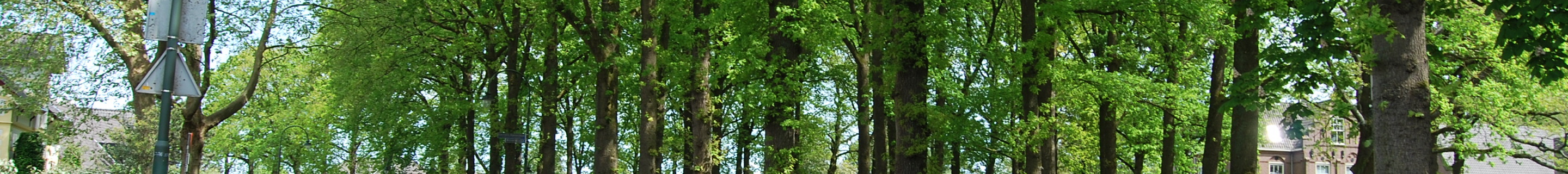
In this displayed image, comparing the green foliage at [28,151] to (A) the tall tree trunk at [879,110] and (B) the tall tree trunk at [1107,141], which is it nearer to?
(A) the tall tree trunk at [879,110]

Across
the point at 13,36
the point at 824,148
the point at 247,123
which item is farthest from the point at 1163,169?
the point at 247,123

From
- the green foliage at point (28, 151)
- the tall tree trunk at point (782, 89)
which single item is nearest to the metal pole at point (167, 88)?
the tall tree trunk at point (782, 89)

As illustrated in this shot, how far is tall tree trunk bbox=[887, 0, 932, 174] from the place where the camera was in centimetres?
1812

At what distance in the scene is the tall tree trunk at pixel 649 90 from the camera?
74.2 ft

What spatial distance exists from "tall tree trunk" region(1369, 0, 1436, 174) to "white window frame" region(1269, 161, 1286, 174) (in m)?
51.7

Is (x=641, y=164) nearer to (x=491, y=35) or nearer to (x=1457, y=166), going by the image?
(x=491, y=35)

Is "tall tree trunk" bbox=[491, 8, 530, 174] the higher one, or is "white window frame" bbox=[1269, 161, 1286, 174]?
"white window frame" bbox=[1269, 161, 1286, 174]

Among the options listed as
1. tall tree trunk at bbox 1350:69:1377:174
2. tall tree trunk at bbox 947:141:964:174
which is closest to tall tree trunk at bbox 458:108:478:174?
tall tree trunk at bbox 947:141:964:174

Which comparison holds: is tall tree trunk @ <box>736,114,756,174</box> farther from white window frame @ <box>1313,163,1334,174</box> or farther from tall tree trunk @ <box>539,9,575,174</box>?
white window frame @ <box>1313,163,1334,174</box>

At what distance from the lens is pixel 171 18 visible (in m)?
13.0

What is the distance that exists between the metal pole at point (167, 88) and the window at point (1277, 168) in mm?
54511

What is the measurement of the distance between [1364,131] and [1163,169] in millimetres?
3072

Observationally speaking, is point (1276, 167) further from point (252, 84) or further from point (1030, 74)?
point (252, 84)

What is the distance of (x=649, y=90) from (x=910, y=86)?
220 inches
